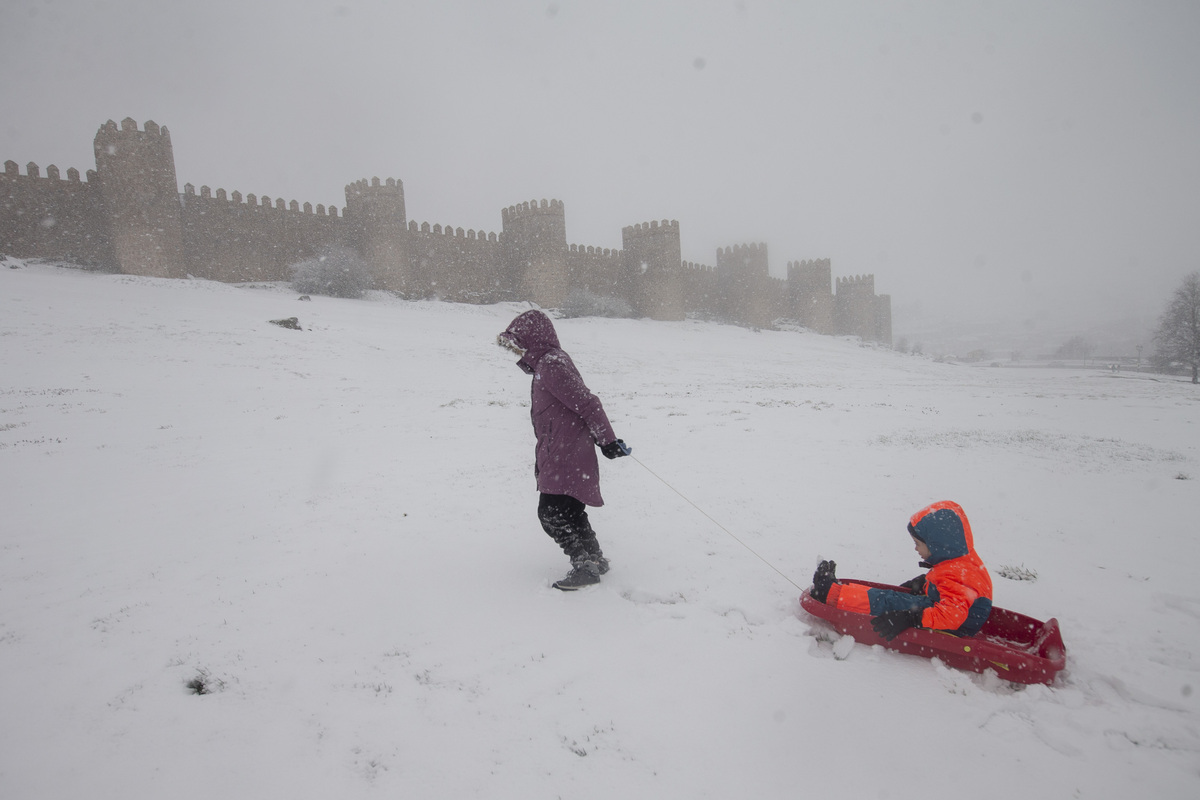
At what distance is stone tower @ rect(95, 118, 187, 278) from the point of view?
21625mm

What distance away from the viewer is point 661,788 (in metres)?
2.13

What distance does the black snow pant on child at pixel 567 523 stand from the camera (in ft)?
12.1

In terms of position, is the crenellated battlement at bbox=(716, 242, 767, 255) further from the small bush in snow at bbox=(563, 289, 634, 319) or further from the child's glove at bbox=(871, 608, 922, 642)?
the child's glove at bbox=(871, 608, 922, 642)

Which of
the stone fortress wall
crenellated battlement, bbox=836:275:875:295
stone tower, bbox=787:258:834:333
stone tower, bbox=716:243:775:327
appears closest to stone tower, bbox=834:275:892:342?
crenellated battlement, bbox=836:275:875:295

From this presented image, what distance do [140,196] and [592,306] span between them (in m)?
22.1

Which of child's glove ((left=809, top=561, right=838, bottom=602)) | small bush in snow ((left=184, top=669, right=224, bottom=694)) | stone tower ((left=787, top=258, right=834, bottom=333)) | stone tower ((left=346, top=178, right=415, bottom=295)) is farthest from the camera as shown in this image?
stone tower ((left=787, top=258, right=834, bottom=333))

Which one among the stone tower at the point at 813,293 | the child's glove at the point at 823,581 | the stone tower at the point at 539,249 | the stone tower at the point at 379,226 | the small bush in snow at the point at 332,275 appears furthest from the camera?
the stone tower at the point at 813,293

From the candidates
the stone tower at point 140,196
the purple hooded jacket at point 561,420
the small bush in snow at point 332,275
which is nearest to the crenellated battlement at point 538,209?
the small bush in snow at point 332,275

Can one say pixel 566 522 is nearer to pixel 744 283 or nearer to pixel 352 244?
pixel 352 244

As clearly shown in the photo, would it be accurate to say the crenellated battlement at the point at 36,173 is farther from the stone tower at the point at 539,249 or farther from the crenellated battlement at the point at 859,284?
the crenellated battlement at the point at 859,284

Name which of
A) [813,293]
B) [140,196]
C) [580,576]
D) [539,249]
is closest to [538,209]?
[539,249]

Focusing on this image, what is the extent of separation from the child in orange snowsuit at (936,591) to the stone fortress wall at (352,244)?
28.8 meters

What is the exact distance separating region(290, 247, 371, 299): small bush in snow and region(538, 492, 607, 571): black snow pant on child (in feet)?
88.3

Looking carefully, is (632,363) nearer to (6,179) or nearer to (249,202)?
(249,202)
